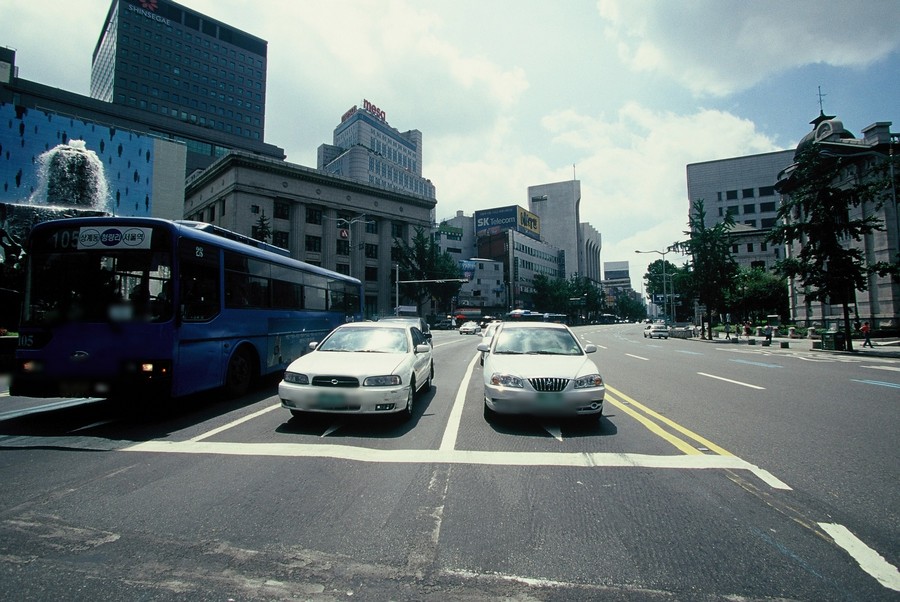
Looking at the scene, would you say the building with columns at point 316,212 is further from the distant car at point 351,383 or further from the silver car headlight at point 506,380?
the silver car headlight at point 506,380

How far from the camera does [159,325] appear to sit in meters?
6.31

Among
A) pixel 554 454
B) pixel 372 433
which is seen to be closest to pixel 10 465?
pixel 372 433

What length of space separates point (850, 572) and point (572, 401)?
338 centimetres

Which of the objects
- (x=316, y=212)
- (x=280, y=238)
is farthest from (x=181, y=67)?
(x=280, y=238)

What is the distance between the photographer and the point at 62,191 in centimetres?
4741

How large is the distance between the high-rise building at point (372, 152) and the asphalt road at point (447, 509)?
101 m

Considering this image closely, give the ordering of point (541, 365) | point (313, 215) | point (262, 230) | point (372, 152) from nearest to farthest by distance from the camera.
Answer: point (541, 365)
point (262, 230)
point (313, 215)
point (372, 152)

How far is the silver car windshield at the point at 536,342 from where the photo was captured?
7.24 meters

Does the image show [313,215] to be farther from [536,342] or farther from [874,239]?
[874,239]

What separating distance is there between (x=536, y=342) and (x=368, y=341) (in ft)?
9.77

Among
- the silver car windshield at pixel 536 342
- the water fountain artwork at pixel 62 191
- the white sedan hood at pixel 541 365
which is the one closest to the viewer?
the white sedan hood at pixel 541 365

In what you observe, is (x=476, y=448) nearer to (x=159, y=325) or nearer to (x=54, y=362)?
Answer: (x=159, y=325)

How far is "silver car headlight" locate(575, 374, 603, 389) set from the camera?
19.4ft

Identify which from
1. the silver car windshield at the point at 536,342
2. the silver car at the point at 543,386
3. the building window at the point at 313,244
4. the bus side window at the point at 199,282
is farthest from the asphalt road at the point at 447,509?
the building window at the point at 313,244
